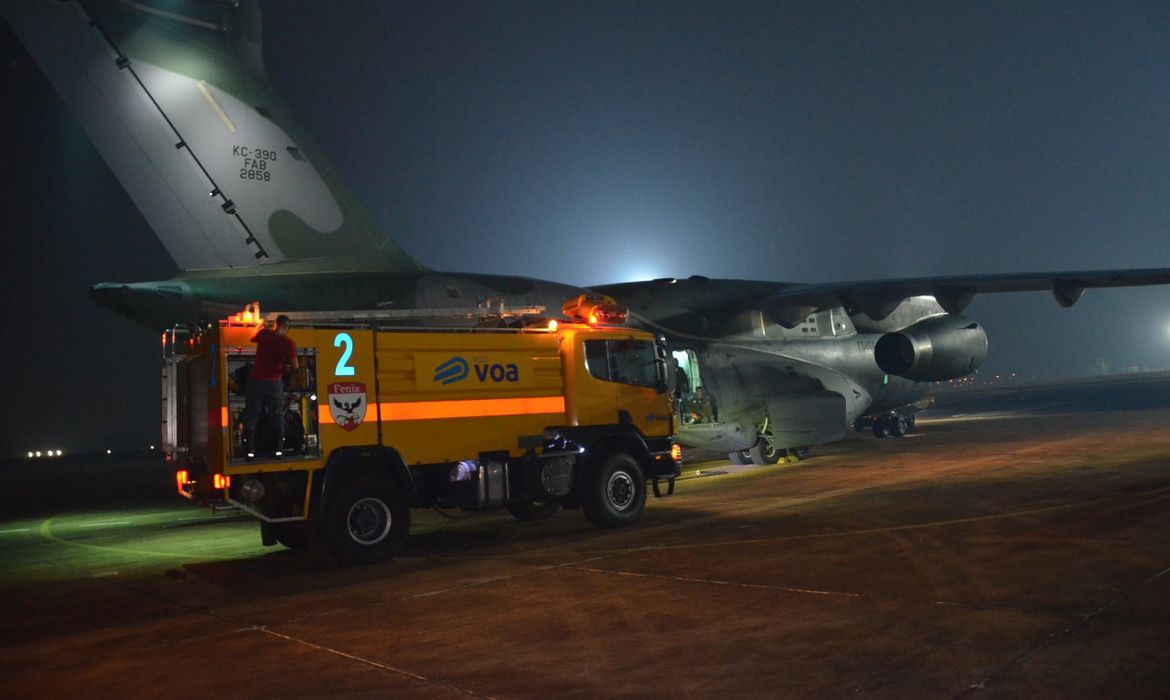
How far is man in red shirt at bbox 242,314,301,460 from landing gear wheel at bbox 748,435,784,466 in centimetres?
1244

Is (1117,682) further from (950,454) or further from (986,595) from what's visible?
(950,454)

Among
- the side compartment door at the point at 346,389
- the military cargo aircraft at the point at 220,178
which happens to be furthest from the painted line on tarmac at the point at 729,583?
the military cargo aircraft at the point at 220,178

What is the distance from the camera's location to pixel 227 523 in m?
16.4

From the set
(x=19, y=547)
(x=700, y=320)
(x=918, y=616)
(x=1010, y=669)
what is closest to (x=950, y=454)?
(x=700, y=320)

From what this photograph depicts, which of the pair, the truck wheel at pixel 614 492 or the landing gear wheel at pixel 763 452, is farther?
the landing gear wheel at pixel 763 452

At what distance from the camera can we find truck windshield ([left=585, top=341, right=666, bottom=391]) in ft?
43.2

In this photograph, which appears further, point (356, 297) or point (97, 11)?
point (356, 297)

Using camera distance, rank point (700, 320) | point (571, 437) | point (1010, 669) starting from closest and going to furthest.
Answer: point (1010, 669) → point (571, 437) → point (700, 320)

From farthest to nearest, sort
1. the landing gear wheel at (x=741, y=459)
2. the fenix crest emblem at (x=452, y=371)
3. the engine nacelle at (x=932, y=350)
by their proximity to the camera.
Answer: the engine nacelle at (x=932, y=350) → the landing gear wheel at (x=741, y=459) → the fenix crest emblem at (x=452, y=371)

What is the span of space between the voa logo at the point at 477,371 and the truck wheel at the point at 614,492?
66.6 inches

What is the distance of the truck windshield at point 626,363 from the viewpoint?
1316cm

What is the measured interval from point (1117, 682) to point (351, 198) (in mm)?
13468

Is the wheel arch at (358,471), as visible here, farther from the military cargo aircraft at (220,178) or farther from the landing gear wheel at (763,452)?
the landing gear wheel at (763,452)

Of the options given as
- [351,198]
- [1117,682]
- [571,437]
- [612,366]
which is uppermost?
[351,198]
